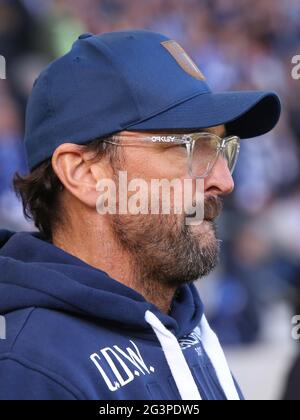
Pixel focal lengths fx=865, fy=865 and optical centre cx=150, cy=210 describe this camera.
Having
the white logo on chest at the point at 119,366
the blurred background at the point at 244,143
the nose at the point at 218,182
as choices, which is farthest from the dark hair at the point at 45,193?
the blurred background at the point at 244,143

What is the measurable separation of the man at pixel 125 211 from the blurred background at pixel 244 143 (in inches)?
117

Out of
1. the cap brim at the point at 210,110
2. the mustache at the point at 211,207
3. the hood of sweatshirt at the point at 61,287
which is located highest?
the cap brim at the point at 210,110

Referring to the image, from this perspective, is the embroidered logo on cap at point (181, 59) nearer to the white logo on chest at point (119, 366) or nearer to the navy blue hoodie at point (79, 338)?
the navy blue hoodie at point (79, 338)

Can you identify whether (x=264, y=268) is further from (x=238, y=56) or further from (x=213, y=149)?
(x=213, y=149)

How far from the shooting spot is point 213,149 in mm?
1859

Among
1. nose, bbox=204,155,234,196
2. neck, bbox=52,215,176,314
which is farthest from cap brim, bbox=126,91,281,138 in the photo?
neck, bbox=52,215,176,314

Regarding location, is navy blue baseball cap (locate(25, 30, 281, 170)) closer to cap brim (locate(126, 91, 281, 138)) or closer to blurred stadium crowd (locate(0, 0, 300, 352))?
cap brim (locate(126, 91, 281, 138))

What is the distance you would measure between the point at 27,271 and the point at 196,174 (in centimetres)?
42

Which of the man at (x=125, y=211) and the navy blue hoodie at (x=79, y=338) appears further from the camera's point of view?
the man at (x=125, y=211)

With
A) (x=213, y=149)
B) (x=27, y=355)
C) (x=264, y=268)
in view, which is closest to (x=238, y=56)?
(x=264, y=268)

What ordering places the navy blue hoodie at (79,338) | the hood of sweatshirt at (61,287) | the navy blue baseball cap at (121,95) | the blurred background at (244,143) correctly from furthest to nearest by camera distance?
1. the blurred background at (244,143)
2. the navy blue baseball cap at (121,95)
3. the hood of sweatshirt at (61,287)
4. the navy blue hoodie at (79,338)

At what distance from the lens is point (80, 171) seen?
1.81 metres

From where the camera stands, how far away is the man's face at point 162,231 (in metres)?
1.79

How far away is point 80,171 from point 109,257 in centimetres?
19
